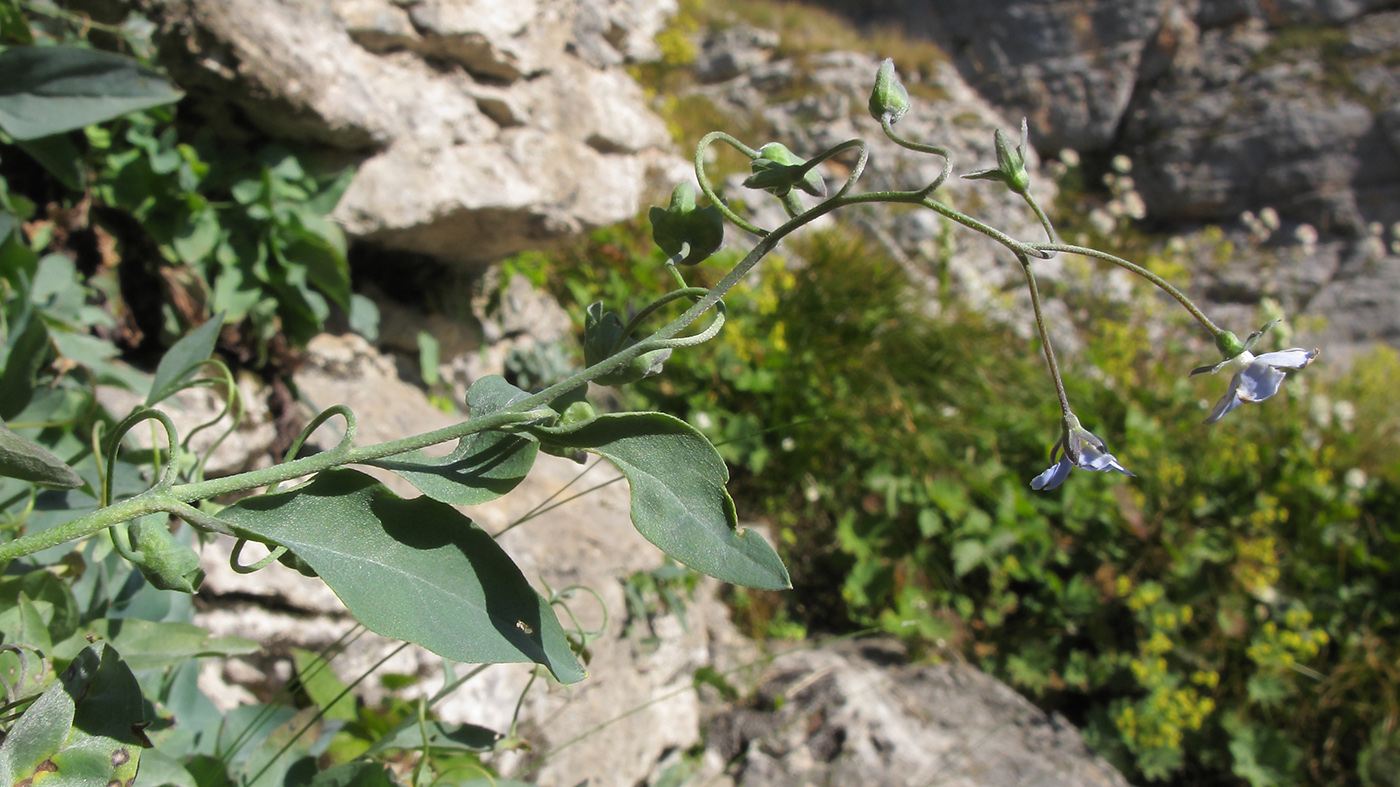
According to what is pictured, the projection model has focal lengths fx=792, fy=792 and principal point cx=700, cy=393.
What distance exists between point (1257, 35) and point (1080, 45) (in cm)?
219

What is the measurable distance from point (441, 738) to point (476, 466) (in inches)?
18.0

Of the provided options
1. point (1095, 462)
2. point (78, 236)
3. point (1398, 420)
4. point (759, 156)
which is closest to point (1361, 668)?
point (1398, 420)

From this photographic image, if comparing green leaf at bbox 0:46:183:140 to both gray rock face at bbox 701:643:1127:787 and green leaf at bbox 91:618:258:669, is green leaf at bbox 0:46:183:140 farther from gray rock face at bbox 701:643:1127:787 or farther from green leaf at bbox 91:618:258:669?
gray rock face at bbox 701:643:1127:787

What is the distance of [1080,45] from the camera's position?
37.3ft

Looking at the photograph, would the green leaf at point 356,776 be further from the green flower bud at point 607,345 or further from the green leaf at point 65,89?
the green leaf at point 65,89

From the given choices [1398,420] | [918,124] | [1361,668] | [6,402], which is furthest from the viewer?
[918,124]

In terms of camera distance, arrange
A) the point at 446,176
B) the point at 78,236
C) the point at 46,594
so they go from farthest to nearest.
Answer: the point at 446,176, the point at 78,236, the point at 46,594

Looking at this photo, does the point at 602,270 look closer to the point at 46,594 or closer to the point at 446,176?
the point at 446,176

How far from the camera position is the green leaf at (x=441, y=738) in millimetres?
878

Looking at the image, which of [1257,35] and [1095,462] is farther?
[1257,35]

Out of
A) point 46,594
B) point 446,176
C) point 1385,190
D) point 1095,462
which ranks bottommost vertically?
point 1385,190

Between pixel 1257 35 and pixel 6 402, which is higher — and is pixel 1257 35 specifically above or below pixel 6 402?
below

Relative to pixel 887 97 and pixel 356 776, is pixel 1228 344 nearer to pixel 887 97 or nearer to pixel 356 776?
pixel 887 97

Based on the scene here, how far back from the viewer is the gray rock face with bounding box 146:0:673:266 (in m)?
1.69
